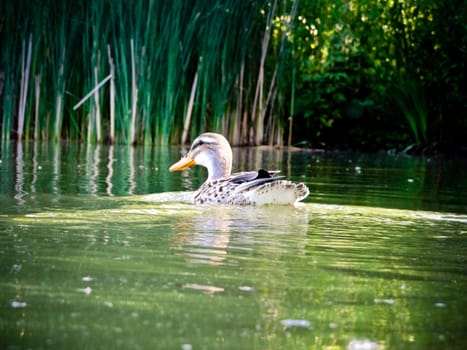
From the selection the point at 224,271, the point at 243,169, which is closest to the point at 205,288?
the point at 224,271

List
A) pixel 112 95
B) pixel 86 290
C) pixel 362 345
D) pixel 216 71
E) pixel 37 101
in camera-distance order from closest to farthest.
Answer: pixel 362 345
pixel 86 290
pixel 112 95
pixel 37 101
pixel 216 71

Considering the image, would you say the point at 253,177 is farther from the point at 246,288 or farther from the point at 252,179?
the point at 246,288

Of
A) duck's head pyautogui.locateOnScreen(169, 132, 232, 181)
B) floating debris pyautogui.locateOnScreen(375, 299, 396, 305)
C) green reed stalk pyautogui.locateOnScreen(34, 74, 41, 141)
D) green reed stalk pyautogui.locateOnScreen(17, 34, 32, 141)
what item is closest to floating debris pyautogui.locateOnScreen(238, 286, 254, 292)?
floating debris pyautogui.locateOnScreen(375, 299, 396, 305)

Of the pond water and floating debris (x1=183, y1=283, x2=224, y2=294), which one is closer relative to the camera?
the pond water

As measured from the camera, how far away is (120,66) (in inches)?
613

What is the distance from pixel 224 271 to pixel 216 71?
1200 centimetres

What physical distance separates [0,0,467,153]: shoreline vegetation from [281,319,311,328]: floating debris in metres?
11.7

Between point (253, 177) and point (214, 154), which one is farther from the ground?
point (214, 154)

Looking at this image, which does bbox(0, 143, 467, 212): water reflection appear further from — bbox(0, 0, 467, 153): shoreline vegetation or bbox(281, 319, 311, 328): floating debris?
bbox(281, 319, 311, 328): floating debris

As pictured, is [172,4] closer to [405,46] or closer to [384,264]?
[405,46]

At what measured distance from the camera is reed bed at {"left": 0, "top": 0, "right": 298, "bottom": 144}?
1512 cm

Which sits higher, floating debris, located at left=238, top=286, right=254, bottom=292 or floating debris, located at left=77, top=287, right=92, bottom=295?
floating debris, located at left=238, top=286, right=254, bottom=292

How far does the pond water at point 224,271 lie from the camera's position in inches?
133

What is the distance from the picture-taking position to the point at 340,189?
9.30 m
